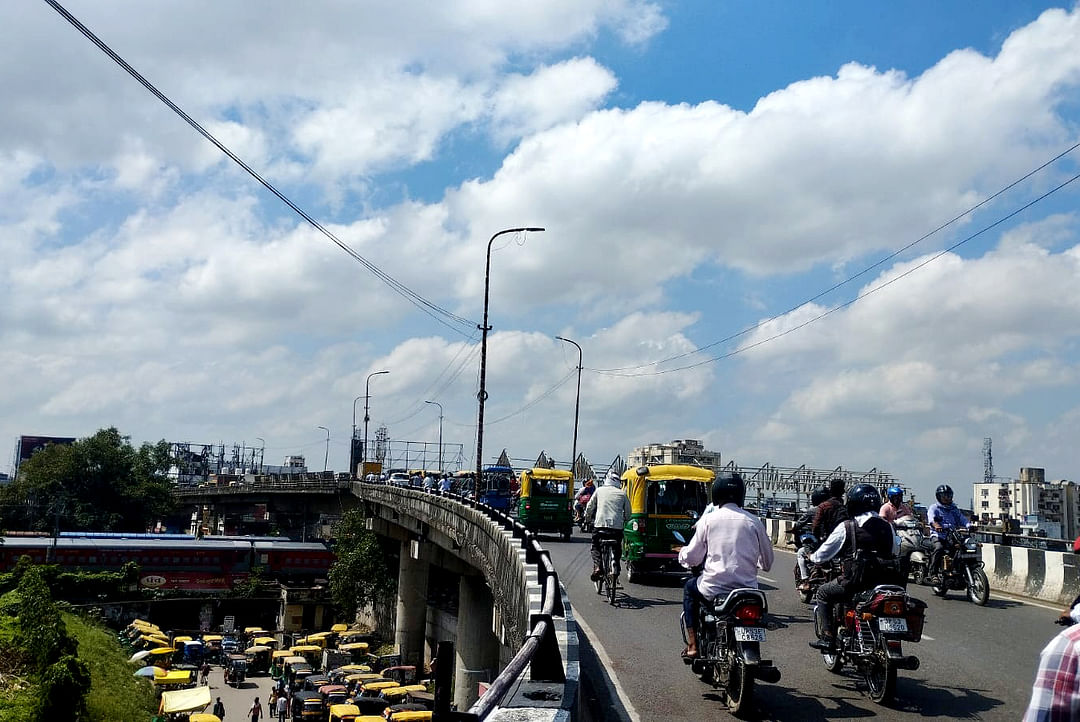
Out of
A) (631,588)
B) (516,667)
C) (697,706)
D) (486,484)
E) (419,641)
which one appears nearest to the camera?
(516,667)

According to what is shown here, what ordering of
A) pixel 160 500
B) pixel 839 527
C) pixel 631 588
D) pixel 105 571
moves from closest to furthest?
pixel 839 527 < pixel 631 588 < pixel 105 571 < pixel 160 500

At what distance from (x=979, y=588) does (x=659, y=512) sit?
5436 millimetres

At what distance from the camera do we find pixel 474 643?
32.9 meters

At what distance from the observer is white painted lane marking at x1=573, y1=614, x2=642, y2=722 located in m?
7.43

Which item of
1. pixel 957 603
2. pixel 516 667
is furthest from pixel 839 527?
pixel 957 603

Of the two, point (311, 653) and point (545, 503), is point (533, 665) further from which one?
point (311, 653)

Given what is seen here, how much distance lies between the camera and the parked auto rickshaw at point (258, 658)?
4687 cm

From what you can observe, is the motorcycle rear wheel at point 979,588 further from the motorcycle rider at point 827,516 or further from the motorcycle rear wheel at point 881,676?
the motorcycle rear wheel at point 881,676

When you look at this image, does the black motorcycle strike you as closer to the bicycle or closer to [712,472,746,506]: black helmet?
the bicycle

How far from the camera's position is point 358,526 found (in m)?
57.2

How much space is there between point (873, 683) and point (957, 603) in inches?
304

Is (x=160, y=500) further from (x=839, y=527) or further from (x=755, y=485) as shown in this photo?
(x=839, y=527)

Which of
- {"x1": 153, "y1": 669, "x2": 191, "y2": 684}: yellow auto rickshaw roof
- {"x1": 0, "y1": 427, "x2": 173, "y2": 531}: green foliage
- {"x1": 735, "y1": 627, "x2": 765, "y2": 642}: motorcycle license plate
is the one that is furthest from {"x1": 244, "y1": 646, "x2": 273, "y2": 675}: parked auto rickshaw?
{"x1": 0, "y1": 427, "x2": 173, "y2": 531}: green foliage

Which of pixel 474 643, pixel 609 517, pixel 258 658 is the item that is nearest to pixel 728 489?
pixel 609 517
